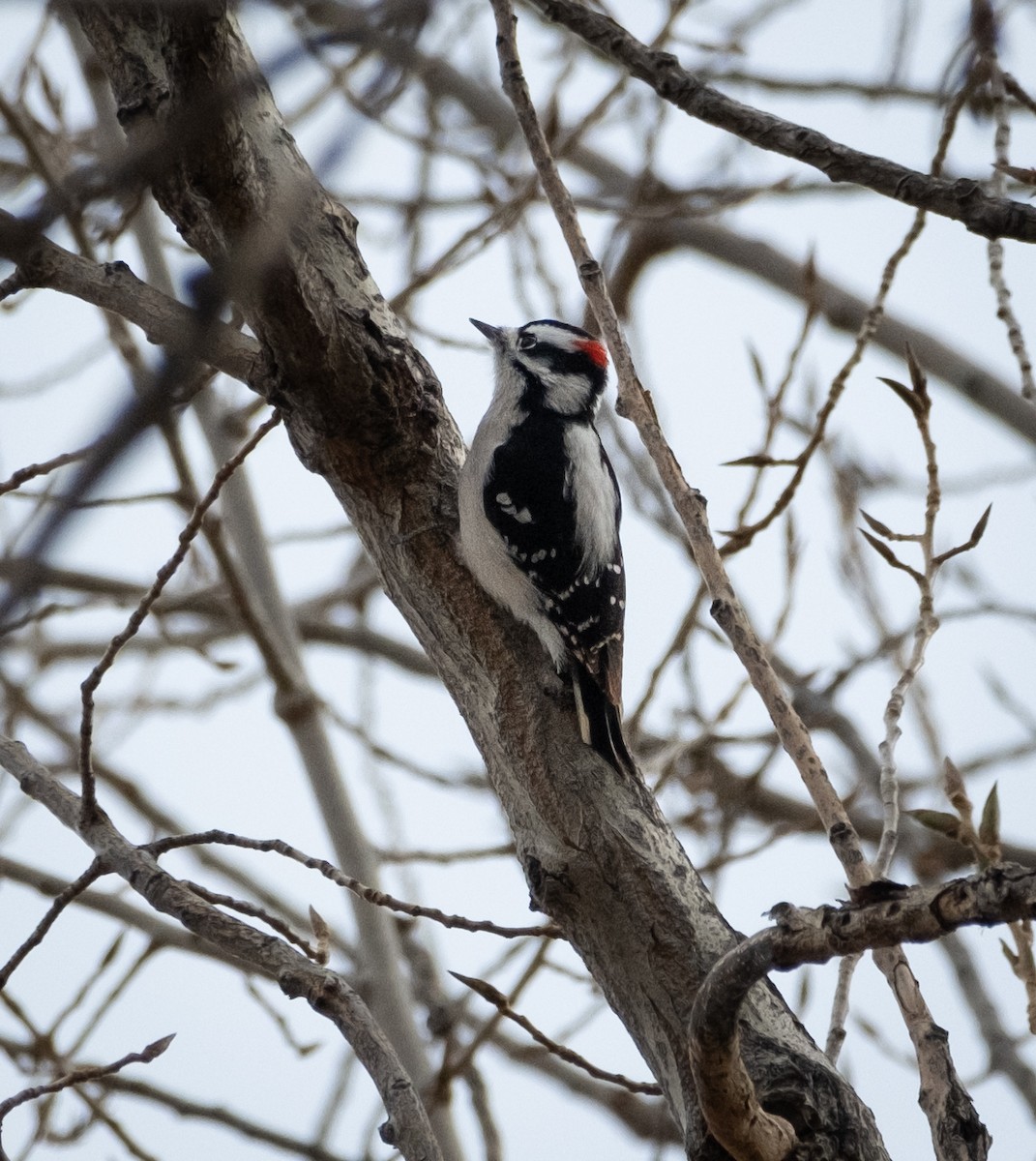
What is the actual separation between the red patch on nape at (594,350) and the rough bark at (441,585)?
198 centimetres

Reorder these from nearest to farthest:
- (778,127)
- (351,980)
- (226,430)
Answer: (778,127)
(351,980)
(226,430)

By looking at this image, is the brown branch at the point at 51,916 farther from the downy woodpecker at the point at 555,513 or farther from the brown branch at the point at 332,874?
the downy woodpecker at the point at 555,513

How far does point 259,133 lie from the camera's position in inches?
90.7

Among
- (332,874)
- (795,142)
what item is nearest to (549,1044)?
(332,874)

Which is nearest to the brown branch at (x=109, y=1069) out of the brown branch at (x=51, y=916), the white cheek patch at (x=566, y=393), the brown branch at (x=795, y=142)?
the brown branch at (x=51, y=916)

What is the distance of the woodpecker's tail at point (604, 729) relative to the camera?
2514mm

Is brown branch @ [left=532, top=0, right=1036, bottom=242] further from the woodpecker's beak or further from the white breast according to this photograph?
the woodpecker's beak

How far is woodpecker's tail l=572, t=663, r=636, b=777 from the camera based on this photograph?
2.51 m

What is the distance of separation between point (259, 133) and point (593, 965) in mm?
1584

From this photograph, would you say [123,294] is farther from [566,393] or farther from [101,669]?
[566,393]

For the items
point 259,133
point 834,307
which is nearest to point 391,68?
point 259,133

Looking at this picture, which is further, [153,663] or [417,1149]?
[153,663]

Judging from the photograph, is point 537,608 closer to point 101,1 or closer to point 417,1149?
point 417,1149

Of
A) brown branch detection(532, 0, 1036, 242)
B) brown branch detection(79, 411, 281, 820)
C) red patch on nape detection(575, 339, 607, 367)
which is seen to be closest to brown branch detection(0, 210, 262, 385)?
brown branch detection(79, 411, 281, 820)
